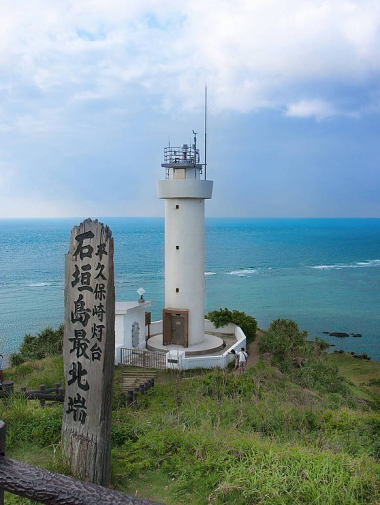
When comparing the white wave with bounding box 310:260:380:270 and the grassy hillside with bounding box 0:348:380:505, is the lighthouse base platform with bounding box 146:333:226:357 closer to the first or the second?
the grassy hillside with bounding box 0:348:380:505

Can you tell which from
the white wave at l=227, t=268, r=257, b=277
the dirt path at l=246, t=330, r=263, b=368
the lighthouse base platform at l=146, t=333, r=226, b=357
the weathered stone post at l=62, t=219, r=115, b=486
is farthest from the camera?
the white wave at l=227, t=268, r=257, b=277

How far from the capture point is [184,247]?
1638 centimetres

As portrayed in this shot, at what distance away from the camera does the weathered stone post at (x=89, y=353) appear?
5387 mm

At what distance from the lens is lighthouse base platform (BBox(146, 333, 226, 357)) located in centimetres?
1620

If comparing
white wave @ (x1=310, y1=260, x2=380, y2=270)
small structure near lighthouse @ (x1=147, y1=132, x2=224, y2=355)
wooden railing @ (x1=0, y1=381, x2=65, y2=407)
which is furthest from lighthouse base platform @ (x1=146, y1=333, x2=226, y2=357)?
white wave @ (x1=310, y1=260, x2=380, y2=270)

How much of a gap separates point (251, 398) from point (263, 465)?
4.86m

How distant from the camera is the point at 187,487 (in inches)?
211

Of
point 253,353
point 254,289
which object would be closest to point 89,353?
point 253,353

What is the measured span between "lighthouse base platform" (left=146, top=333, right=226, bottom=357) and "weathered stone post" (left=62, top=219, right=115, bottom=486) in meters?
10.8

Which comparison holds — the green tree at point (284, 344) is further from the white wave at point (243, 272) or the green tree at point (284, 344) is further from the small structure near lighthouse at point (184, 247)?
the white wave at point (243, 272)

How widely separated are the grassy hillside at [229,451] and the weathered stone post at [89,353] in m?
0.32

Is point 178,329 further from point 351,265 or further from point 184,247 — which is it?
point 351,265

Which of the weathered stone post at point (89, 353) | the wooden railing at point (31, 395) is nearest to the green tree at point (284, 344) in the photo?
the wooden railing at point (31, 395)

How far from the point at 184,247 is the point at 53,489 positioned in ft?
44.2
